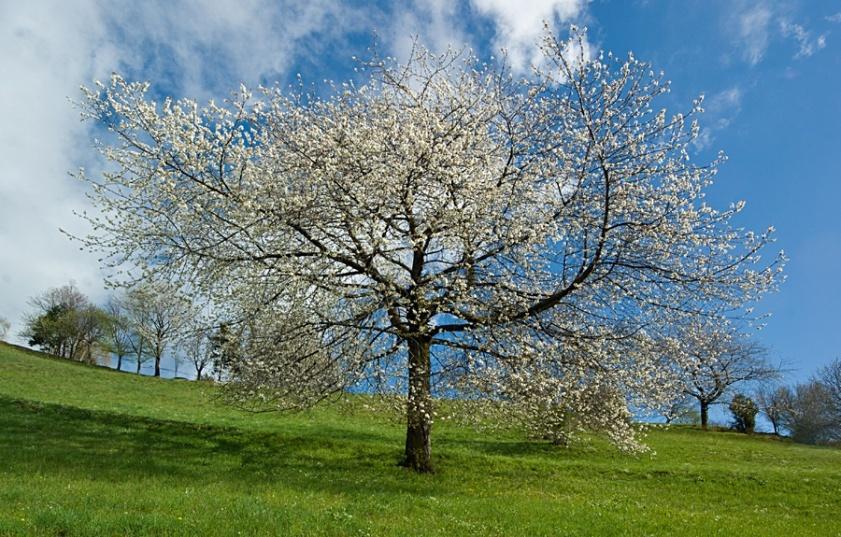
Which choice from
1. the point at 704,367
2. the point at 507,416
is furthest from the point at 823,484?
the point at 507,416

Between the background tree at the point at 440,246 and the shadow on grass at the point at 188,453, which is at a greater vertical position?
the background tree at the point at 440,246

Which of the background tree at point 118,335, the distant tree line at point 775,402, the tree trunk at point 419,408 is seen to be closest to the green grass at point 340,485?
the tree trunk at point 419,408

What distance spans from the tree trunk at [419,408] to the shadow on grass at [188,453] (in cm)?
60

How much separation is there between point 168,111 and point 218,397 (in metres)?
7.97

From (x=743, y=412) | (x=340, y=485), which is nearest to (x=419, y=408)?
(x=340, y=485)

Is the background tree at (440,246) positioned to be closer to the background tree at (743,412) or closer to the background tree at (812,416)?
the background tree at (743,412)

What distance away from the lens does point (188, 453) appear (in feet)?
55.9

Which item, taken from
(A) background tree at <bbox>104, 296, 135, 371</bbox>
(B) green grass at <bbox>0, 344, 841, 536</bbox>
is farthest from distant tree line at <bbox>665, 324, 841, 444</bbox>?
(A) background tree at <bbox>104, 296, 135, 371</bbox>

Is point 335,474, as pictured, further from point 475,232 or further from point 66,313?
point 66,313

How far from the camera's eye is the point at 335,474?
15.8 m

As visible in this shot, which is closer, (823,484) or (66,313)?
(823,484)

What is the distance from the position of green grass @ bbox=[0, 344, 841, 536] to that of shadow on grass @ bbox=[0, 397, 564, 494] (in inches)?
2.6

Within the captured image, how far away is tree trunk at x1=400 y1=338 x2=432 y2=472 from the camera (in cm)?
1527

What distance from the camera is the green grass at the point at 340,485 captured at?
390 inches
